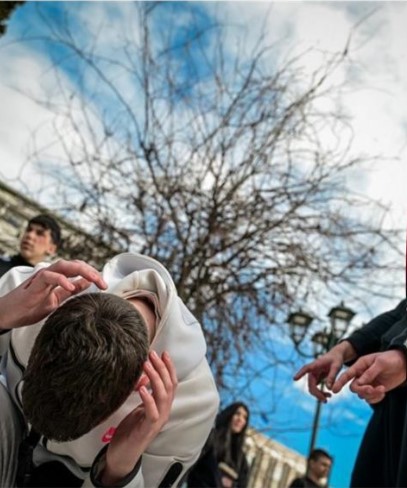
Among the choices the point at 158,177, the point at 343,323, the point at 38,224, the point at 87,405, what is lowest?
the point at 87,405

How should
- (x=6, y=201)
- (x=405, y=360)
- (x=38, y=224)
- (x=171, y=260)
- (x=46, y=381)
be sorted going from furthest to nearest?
(x=6, y=201) → (x=171, y=260) → (x=38, y=224) → (x=405, y=360) → (x=46, y=381)

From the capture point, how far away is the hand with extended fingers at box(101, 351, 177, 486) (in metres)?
1.50

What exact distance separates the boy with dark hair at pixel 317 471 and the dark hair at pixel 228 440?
709 mm

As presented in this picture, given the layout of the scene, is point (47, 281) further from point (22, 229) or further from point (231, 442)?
point (22, 229)

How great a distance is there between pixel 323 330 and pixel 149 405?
546 cm

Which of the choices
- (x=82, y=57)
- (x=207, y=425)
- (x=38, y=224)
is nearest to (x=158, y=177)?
(x=82, y=57)

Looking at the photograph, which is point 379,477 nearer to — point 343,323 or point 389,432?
point 389,432

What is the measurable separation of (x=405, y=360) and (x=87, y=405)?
916mm

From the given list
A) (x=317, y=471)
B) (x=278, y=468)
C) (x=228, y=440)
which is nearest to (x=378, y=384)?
(x=228, y=440)

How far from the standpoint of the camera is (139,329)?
1.56m

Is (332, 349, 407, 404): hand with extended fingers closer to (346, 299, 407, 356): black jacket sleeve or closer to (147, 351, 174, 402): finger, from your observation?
(346, 299, 407, 356): black jacket sleeve

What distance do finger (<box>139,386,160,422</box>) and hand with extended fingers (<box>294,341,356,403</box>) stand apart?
651mm

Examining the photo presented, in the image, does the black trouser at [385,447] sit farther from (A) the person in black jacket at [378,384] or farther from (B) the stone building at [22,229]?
(B) the stone building at [22,229]

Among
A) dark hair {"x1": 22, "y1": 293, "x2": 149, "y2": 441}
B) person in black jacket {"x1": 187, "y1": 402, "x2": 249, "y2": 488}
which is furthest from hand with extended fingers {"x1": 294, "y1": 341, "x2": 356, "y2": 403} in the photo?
person in black jacket {"x1": 187, "y1": 402, "x2": 249, "y2": 488}
